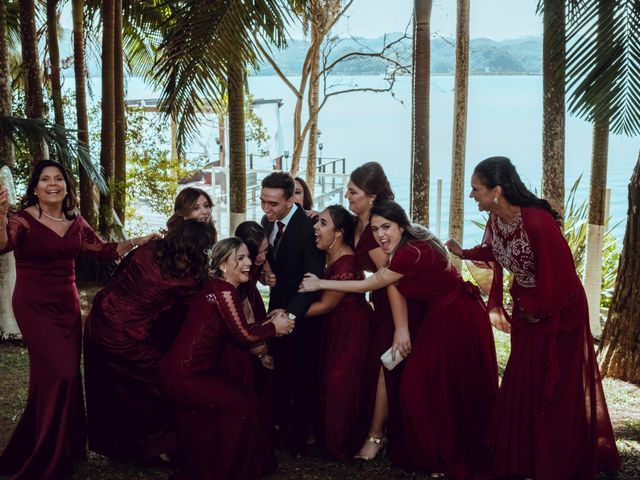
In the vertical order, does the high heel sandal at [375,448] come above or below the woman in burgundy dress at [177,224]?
below

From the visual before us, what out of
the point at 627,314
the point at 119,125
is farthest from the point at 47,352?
the point at 119,125

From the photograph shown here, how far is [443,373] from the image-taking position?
15.7 feet

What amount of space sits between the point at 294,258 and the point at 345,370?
0.81 meters

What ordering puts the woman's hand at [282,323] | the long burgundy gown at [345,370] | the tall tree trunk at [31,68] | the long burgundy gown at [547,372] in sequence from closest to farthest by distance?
1. the long burgundy gown at [547,372]
2. the woman's hand at [282,323]
3. the long burgundy gown at [345,370]
4. the tall tree trunk at [31,68]

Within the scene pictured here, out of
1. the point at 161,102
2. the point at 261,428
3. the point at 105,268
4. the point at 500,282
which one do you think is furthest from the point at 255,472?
the point at 105,268

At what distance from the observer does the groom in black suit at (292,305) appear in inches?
197

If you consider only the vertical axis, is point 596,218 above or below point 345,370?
above

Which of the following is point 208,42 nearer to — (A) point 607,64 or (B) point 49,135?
(B) point 49,135

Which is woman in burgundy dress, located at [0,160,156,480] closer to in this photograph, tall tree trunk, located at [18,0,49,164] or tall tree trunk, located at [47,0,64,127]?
tall tree trunk, located at [18,0,49,164]

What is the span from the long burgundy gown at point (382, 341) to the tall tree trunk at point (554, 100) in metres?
2.43

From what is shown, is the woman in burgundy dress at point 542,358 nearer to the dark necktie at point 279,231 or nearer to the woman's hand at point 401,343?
the woman's hand at point 401,343

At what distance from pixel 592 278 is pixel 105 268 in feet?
22.1

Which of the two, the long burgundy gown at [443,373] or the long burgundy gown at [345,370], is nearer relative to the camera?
the long burgundy gown at [443,373]

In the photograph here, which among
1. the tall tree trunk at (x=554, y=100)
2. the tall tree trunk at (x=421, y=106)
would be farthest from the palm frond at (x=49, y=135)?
the tall tree trunk at (x=554, y=100)
